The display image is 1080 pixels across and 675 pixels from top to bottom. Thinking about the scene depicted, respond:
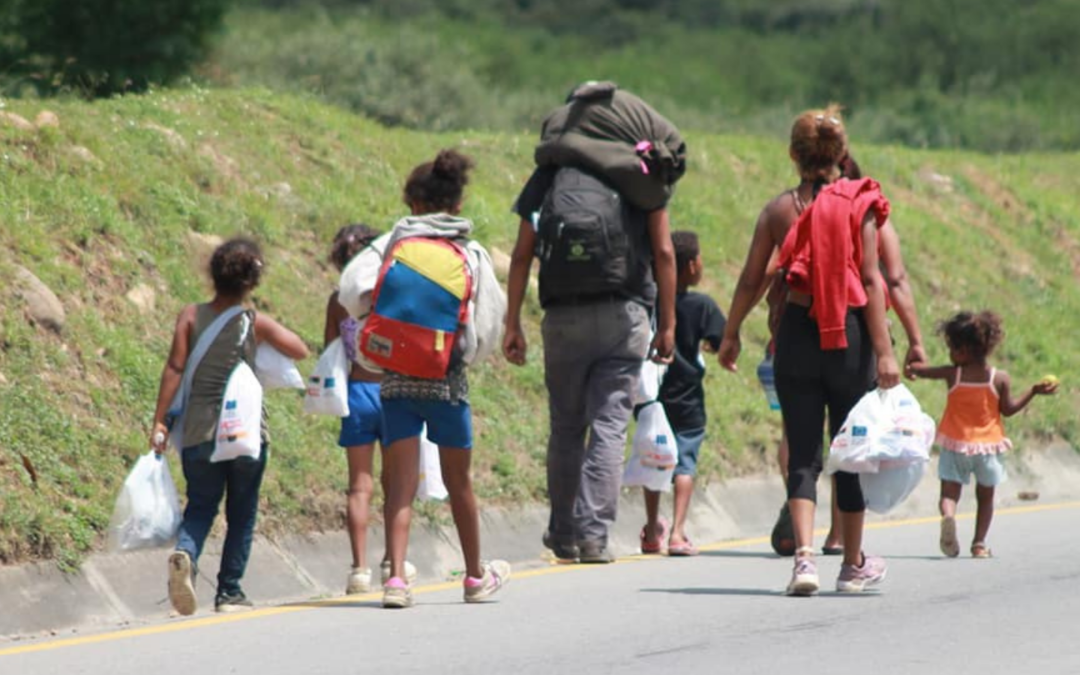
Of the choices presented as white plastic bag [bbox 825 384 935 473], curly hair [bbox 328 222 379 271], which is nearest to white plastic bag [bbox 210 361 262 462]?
curly hair [bbox 328 222 379 271]

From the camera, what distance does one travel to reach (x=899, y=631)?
797 cm

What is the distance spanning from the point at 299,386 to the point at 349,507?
72cm

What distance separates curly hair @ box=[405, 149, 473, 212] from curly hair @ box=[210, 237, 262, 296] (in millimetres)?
824

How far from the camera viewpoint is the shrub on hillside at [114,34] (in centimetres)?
2517

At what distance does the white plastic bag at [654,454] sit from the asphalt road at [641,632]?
77 cm

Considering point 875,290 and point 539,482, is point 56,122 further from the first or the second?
point 875,290

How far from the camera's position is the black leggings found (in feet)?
29.6

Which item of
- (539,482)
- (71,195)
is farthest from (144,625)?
(71,195)

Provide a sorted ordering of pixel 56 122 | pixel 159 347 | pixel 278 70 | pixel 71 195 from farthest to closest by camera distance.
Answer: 1. pixel 278 70
2. pixel 56 122
3. pixel 71 195
4. pixel 159 347

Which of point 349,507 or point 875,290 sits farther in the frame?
point 349,507

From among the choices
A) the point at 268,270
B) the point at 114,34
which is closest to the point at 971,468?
the point at 268,270

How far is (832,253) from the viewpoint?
8.98 m

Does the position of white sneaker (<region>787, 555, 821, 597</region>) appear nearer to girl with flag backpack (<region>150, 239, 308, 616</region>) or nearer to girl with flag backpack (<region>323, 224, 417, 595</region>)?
girl with flag backpack (<region>323, 224, 417, 595</region>)

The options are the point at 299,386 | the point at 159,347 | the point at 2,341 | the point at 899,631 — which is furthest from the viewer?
the point at 159,347
